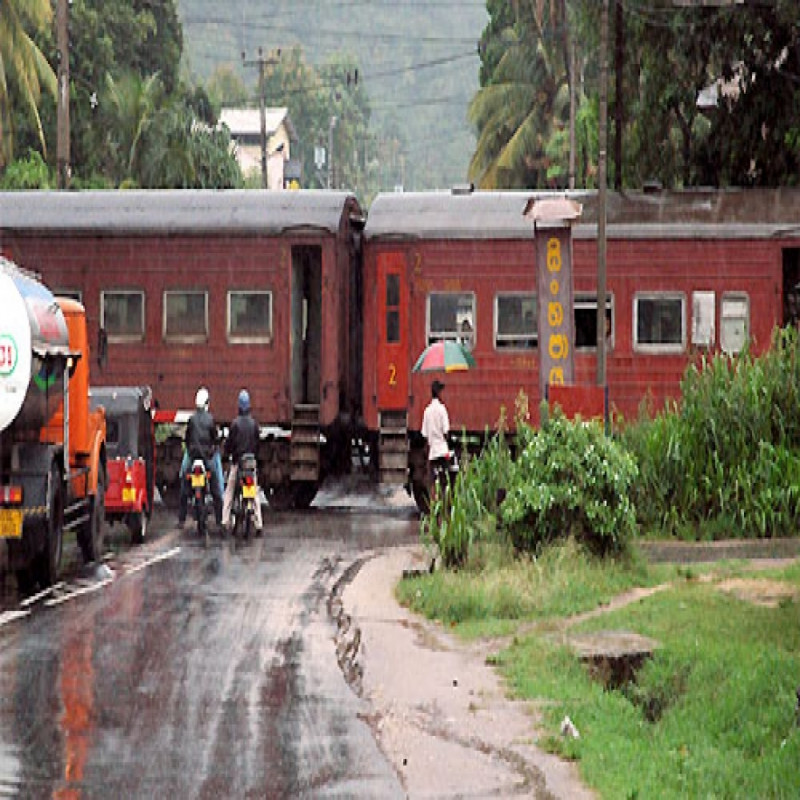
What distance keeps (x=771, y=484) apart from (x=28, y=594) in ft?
25.7

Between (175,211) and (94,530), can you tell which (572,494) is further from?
(175,211)

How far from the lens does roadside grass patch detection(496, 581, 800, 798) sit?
400 inches

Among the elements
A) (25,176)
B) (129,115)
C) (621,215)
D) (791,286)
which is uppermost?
(129,115)

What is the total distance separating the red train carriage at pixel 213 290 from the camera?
28.8 m

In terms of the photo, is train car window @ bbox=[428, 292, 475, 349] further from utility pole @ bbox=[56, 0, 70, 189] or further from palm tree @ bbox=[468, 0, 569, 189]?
palm tree @ bbox=[468, 0, 569, 189]

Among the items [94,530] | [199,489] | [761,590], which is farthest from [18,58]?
[761,590]

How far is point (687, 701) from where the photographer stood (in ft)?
41.5

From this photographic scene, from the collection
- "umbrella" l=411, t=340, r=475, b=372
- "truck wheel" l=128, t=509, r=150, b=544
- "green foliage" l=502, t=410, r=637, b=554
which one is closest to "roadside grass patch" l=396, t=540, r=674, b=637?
"green foliage" l=502, t=410, r=637, b=554

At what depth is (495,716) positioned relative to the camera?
12062mm

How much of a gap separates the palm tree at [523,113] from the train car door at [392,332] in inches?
1223

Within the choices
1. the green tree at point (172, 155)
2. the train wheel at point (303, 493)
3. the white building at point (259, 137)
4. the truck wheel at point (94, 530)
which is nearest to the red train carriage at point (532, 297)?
the train wheel at point (303, 493)

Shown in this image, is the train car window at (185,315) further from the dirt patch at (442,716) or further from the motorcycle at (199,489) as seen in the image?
the dirt patch at (442,716)

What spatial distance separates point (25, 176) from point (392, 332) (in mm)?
23694

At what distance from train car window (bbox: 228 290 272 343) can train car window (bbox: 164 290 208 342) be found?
1.41 ft
